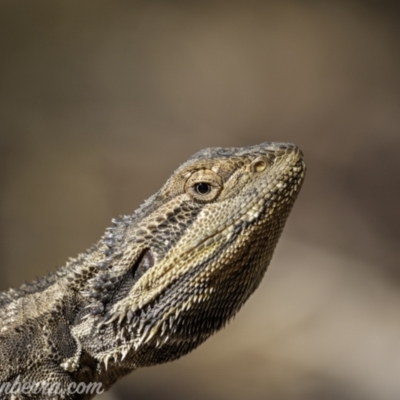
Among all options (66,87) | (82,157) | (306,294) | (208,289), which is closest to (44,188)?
(82,157)

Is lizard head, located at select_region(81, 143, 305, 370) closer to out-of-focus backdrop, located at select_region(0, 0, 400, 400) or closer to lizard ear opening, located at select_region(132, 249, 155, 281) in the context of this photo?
lizard ear opening, located at select_region(132, 249, 155, 281)


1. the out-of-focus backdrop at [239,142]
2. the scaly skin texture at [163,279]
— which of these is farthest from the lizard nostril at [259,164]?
the out-of-focus backdrop at [239,142]

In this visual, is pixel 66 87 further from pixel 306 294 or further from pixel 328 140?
pixel 306 294

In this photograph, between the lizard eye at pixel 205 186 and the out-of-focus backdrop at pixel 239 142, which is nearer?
the lizard eye at pixel 205 186

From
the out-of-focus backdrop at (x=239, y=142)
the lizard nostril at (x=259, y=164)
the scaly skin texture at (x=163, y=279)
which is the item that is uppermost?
the out-of-focus backdrop at (x=239, y=142)

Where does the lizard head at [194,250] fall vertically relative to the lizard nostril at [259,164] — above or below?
below

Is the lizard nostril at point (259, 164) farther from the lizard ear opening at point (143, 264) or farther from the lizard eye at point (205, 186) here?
the lizard ear opening at point (143, 264)

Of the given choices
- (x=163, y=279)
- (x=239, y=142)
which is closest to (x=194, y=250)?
(x=163, y=279)

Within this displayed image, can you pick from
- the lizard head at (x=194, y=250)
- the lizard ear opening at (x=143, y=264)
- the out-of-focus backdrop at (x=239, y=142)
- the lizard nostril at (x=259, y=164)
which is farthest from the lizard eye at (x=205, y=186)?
the out-of-focus backdrop at (x=239, y=142)

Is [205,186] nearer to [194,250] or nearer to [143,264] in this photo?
[194,250]
